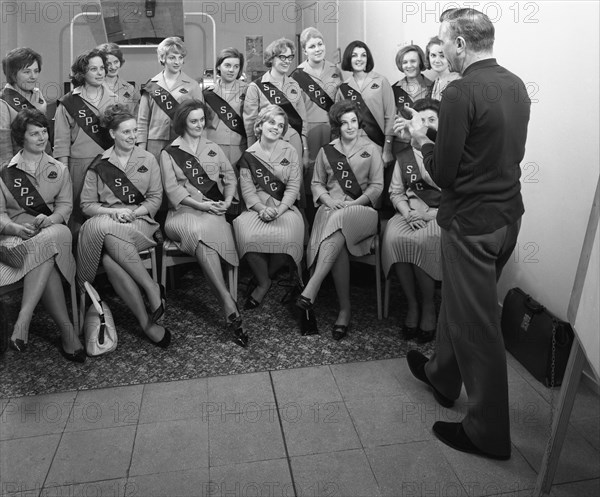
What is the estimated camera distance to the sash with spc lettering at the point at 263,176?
3.67 m

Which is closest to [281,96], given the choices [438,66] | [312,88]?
[312,88]

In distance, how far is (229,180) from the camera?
146 inches

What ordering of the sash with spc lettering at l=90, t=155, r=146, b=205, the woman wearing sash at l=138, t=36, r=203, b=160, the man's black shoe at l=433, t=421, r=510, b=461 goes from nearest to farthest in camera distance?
the man's black shoe at l=433, t=421, r=510, b=461, the sash with spc lettering at l=90, t=155, r=146, b=205, the woman wearing sash at l=138, t=36, r=203, b=160

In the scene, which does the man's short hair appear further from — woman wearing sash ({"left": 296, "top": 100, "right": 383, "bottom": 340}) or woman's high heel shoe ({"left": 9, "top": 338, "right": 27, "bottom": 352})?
woman's high heel shoe ({"left": 9, "top": 338, "right": 27, "bottom": 352})

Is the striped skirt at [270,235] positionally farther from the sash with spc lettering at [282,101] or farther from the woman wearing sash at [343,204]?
the sash with spc lettering at [282,101]

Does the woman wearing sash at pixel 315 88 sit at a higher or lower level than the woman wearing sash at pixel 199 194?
higher

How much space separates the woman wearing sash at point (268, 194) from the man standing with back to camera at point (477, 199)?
55.8 inches

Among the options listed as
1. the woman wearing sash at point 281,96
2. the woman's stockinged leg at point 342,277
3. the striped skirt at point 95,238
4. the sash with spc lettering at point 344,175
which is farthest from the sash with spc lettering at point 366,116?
the striped skirt at point 95,238

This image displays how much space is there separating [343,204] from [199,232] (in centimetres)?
81

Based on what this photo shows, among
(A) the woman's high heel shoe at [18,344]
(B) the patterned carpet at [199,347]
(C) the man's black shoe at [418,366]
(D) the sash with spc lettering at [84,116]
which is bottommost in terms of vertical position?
(B) the patterned carpet at [199,347]

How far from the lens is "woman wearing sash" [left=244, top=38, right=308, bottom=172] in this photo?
392cm

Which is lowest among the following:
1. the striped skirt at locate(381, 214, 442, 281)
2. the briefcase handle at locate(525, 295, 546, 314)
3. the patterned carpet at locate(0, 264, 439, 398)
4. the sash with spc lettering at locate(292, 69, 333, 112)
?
the patterned carpet at locate(0, 264, 439, 398)

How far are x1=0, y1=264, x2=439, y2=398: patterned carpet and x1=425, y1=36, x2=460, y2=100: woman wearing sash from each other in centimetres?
126

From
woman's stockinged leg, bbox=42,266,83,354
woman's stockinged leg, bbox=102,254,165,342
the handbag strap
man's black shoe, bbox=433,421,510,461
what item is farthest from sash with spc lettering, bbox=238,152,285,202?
man's black shoe, bbox=433,421,510,461
